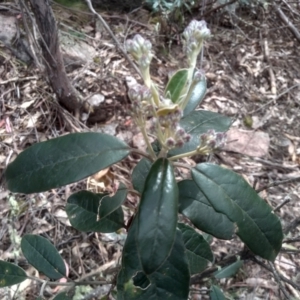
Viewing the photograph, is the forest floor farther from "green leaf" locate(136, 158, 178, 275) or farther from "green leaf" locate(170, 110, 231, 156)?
"green leaf" locate(136, 158, 178, 275)

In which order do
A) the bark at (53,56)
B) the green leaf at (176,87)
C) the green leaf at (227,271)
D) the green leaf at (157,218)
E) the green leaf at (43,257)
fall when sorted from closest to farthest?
the green leaf at (157,218)
the green leaf at (176,87)
the green leaf at (43,257)
the green leaf at (227,271)
the bark at (53,56)

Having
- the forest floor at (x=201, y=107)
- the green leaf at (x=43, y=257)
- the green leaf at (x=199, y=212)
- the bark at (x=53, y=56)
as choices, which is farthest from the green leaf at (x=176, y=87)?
the bark at (x=53, y=56)

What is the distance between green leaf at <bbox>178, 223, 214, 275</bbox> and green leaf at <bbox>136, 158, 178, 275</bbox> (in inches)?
13.6

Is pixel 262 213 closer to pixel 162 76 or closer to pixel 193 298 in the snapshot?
pixel 193 298

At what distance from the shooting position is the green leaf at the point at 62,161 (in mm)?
743

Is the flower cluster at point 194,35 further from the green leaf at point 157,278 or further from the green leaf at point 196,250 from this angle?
the green leaf at point 196,250

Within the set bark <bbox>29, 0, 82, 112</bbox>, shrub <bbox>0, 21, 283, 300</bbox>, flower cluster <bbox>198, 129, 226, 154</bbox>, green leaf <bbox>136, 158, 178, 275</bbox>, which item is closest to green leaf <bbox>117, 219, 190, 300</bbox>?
A: shrub <bbox>0, 21, 283, 300</bbox>

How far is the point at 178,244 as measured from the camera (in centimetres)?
84

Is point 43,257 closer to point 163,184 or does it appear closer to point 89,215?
point 89,215

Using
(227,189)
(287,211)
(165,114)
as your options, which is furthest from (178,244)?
(287,211)

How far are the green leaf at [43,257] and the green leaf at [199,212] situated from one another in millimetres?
398

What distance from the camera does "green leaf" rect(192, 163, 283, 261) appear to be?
2.48 feet

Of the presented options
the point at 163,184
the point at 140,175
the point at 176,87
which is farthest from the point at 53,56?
the point at 163,184

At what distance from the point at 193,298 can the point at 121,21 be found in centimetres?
167
